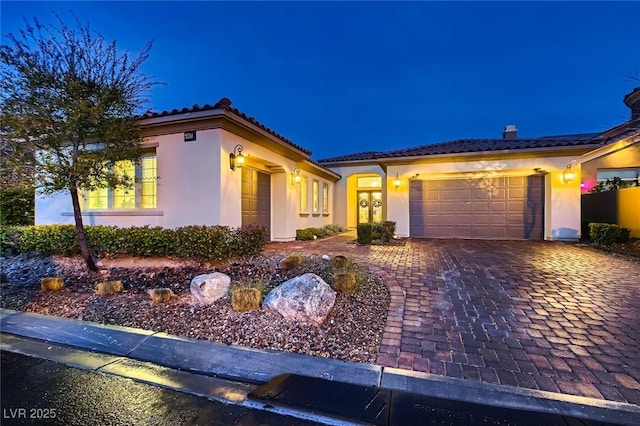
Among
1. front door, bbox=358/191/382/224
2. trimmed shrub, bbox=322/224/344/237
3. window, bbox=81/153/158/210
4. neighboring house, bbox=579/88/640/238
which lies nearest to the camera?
window, bbox=81/153/158/210

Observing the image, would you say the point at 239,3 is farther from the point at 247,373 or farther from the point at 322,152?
the point at 322,152

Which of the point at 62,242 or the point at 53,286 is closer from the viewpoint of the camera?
the point at 53,286

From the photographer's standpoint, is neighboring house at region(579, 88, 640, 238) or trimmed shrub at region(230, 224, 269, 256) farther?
neighboring house at region(579, 88, 640, 238)

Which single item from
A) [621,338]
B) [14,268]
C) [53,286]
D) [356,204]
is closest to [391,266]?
[621,338]

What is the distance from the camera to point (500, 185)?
1124 centimetres

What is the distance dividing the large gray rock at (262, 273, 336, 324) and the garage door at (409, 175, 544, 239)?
30.2ft

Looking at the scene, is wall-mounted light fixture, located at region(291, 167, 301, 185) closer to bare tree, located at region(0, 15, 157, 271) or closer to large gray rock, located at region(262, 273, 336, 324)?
bare tree, located at region(0, 15, 157, 271)

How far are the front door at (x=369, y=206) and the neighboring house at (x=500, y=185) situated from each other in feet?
17.9

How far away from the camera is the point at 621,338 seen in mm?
3129

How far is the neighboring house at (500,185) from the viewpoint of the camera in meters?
10.4

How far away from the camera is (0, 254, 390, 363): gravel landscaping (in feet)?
10.7

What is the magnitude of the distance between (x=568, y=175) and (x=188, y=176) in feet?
39.8

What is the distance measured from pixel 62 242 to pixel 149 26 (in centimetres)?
1289

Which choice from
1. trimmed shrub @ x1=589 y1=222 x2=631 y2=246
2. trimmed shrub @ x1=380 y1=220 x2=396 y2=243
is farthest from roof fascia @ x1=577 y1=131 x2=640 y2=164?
trimmed shrub @ x1=380 y1=220 x2=396 y2=243
